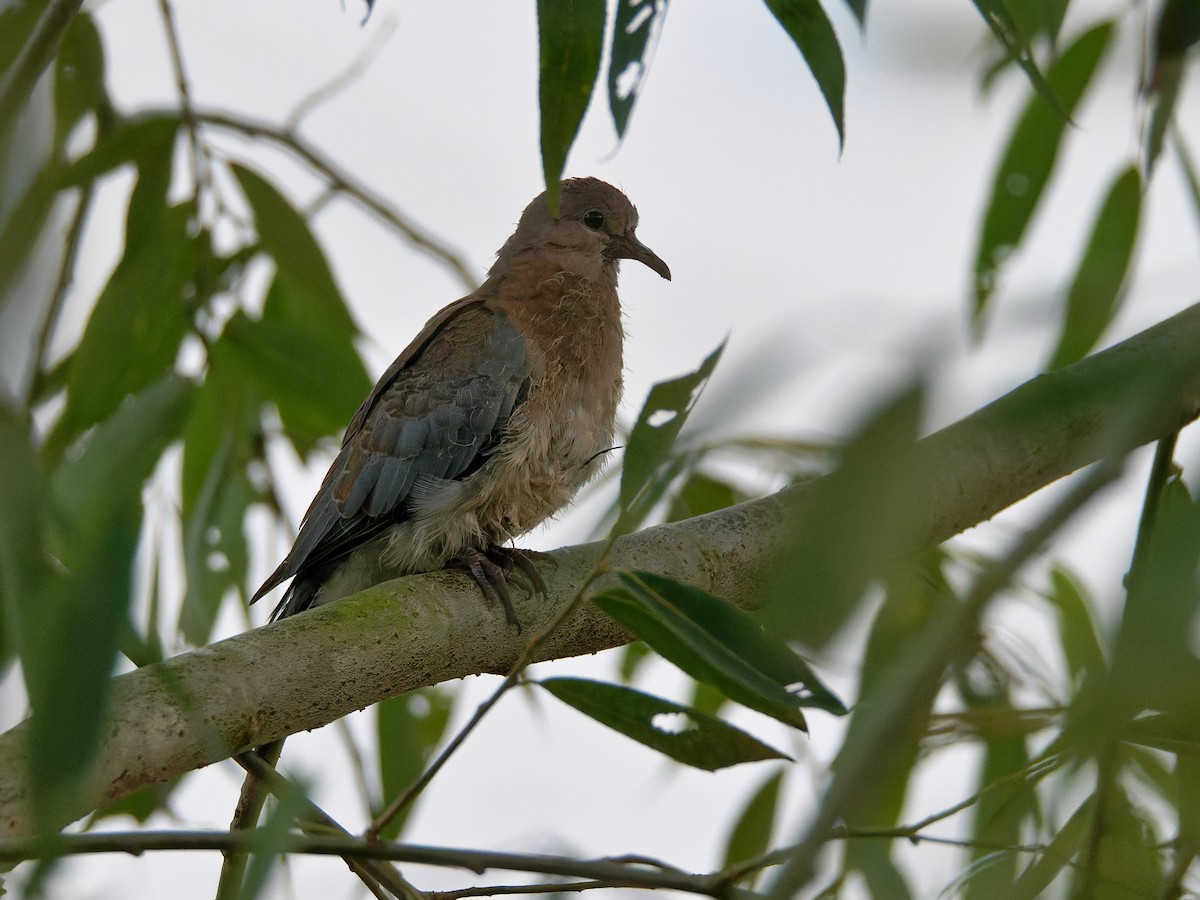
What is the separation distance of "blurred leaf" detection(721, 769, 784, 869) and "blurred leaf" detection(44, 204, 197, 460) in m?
1.29

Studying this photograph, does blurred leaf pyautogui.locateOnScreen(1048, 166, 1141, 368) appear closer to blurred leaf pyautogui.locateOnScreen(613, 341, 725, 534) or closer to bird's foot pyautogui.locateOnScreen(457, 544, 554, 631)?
blurred leaf pyautogui.locateOnScreen(613, 341, 725, 534)

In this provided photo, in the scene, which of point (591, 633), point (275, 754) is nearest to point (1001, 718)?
point (591, 633)

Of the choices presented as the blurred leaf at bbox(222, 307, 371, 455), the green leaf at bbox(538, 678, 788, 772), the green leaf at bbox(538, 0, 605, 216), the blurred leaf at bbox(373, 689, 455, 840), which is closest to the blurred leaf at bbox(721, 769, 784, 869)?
the blurred leaf at bbox(373, 689, 455, 840)

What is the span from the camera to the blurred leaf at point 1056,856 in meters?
1.37

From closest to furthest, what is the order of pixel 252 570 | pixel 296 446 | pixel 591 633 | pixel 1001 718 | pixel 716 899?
pixel 716 899
pixel 1001 718
pixel 591 633
pixel 252 570
pixel 296 446

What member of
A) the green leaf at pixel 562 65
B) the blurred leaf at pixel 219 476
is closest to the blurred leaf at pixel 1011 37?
the green leaf at pixel 562 65

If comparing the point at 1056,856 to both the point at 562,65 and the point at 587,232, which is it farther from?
the point at 587,232

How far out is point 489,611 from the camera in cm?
196

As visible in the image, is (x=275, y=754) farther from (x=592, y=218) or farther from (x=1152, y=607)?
(x=592, y=218)

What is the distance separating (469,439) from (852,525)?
1849 millimetres

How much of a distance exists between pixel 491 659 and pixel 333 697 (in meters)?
0.30

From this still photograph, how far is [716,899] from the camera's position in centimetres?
120

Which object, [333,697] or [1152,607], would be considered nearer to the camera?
[1152,607]

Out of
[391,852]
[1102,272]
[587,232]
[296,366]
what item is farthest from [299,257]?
[391,852]
